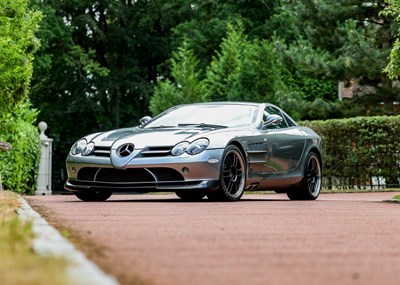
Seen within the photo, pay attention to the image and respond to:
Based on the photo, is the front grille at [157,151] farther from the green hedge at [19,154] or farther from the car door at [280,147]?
the green hedge at [19,154]

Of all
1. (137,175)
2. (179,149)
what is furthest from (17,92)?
(179,149)

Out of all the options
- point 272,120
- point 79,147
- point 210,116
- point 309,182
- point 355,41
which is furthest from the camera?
point 355,41

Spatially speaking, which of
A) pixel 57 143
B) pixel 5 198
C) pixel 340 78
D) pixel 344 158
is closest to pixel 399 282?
Answer: pixel 5 198

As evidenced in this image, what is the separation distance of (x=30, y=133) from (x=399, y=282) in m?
20.2

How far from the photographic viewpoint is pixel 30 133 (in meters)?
24.8

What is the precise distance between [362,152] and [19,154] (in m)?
8.71

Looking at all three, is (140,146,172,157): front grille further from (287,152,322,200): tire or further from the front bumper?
(287,152,322,200): tire

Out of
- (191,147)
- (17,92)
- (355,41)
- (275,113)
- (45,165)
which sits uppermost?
(355,41)

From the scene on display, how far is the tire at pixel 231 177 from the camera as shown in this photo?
13.7m

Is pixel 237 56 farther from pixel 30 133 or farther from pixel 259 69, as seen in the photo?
pixel 30 133

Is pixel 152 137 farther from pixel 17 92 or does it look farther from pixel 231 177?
pixel 17 92

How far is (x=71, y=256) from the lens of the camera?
5.37 m

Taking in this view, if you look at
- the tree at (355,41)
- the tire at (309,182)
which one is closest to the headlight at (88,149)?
the tire at (309,182)

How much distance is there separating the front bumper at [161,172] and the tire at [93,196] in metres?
0.60
